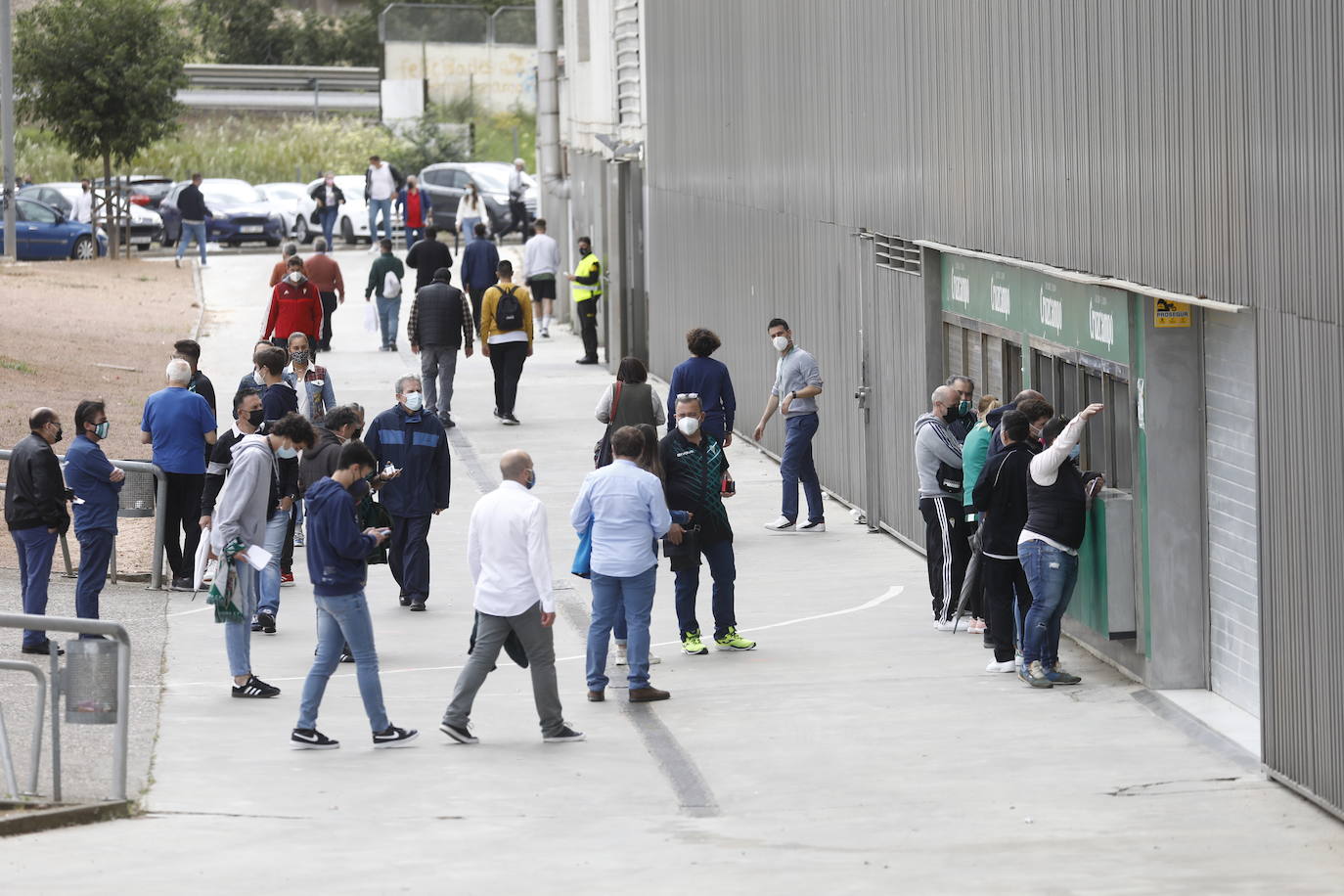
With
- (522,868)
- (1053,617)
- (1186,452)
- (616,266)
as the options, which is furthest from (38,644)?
(616,266)

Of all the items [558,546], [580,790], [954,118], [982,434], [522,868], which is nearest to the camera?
[522,868]

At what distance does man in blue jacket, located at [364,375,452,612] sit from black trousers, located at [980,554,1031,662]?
165 inches

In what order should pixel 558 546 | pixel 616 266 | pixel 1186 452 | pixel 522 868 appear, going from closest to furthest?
pixel 522 868 → pixel 1186 452 → pixel 558 546 → pixel 616 266

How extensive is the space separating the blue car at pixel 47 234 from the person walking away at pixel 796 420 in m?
31.7

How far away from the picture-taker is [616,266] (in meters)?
31.1

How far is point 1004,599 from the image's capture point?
488 inches

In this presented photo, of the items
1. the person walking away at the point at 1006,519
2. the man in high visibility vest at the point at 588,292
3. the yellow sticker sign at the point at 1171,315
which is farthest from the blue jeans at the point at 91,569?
the man in high visibility vest at the point at 588,292

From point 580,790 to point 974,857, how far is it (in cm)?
223

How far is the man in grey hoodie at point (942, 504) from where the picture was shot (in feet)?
45.3

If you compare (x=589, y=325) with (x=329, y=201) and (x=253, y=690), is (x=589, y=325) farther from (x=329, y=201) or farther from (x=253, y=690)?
(x=253, y=690)

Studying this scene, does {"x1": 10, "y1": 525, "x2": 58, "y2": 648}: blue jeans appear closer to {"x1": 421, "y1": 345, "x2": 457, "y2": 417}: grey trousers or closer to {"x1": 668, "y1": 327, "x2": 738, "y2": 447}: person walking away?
{"x1": 668, "y1": 327, "x2": 738, "y2": 447}: person walking away

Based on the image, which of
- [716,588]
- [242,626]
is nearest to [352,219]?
[716,588]

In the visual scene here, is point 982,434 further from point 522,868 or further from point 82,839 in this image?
point 82,839

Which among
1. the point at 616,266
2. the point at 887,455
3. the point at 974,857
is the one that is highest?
the point at 616,266
